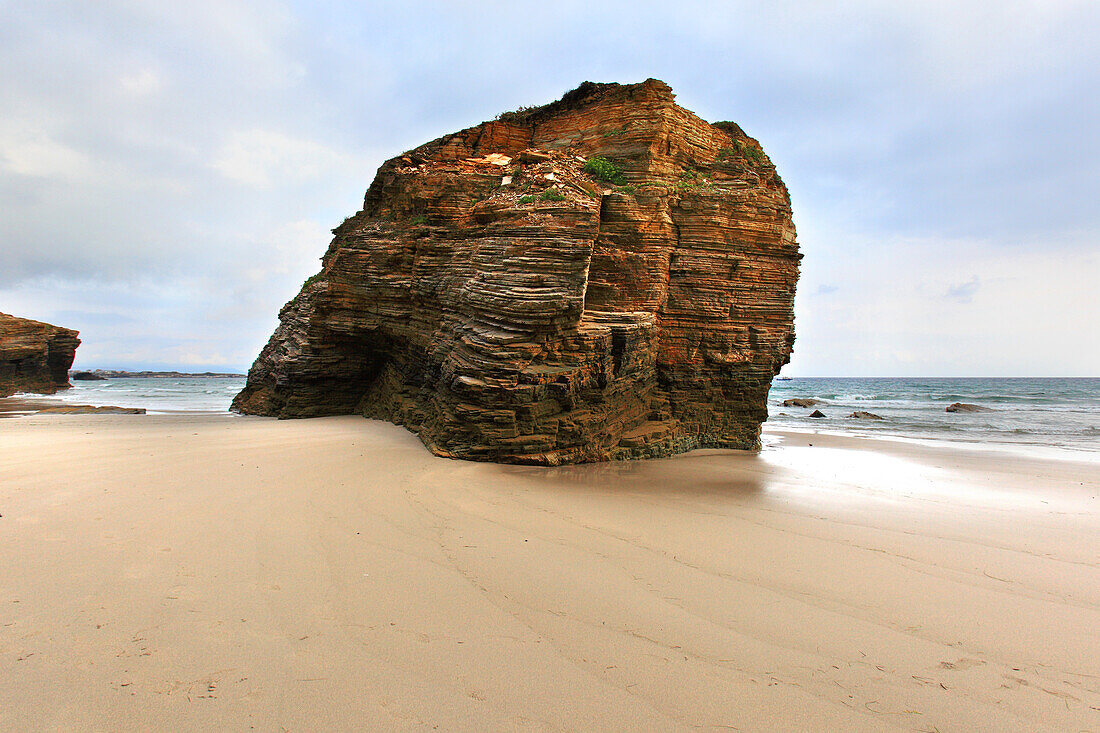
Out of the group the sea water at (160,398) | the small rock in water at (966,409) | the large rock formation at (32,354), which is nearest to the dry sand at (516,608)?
the sea water at (160,398)

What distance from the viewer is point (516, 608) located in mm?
3164

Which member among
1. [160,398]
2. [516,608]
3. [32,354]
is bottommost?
[516,608]

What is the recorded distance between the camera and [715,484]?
25.0 ft

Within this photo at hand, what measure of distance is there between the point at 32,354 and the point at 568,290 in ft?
139

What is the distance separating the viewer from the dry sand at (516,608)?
7.41ft

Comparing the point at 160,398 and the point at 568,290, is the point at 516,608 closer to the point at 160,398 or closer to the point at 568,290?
the point at 568,290

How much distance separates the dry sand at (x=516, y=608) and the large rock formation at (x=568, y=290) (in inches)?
91.8

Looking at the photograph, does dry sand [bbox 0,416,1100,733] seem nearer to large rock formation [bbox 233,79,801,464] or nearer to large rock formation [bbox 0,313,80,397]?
large rock formation [bbox 233,79,801,464]

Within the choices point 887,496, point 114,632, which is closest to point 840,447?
point 887,496

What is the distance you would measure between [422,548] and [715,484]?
5164 mm

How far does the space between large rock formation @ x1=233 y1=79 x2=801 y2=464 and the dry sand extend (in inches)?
91.8

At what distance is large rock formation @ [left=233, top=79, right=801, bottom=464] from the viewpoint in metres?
8.22

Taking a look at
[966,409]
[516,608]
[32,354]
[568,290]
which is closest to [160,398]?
[32,354]

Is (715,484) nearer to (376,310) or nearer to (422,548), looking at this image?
(422,548)
